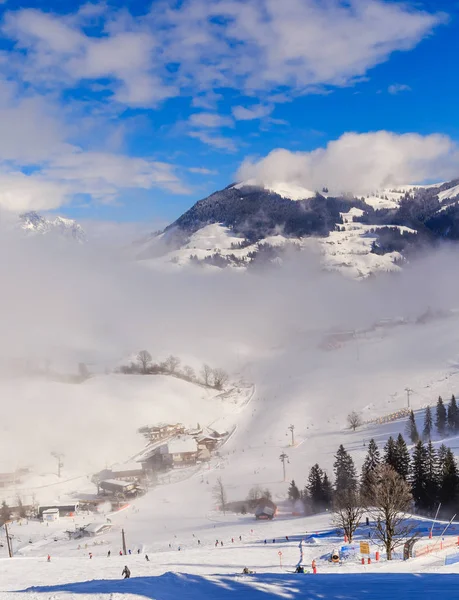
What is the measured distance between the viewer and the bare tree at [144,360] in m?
119

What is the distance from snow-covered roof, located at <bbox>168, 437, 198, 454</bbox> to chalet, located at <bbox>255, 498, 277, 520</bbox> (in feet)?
92.7

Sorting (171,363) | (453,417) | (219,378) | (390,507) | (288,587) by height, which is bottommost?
(390,507)

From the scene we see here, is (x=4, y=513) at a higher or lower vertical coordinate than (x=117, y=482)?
lower

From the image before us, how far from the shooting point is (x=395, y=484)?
30797 mm

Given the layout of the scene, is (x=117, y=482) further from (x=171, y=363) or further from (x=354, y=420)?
(x=171, y=363)

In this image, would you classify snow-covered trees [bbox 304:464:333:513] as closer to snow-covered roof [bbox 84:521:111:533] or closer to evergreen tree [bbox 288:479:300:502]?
evergreen tree [bbox 288:479:300:502]

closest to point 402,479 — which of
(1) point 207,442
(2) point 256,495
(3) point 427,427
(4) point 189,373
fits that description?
(2) point 256,495

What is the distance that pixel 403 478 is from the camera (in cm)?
4331

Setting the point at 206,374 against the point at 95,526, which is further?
the point at 206,374

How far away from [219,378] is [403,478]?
7657cm

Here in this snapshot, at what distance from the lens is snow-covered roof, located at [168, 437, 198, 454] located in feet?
256

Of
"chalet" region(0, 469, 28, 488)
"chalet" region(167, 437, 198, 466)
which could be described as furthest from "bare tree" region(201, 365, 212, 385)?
"chalet" region(0, 469, 28, 488)

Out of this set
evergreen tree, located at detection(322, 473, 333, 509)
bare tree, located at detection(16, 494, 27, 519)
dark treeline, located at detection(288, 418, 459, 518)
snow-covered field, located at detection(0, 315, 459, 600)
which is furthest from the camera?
bare tree, located at detection(16, 494, 27, 519)

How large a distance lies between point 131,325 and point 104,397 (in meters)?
83.0
